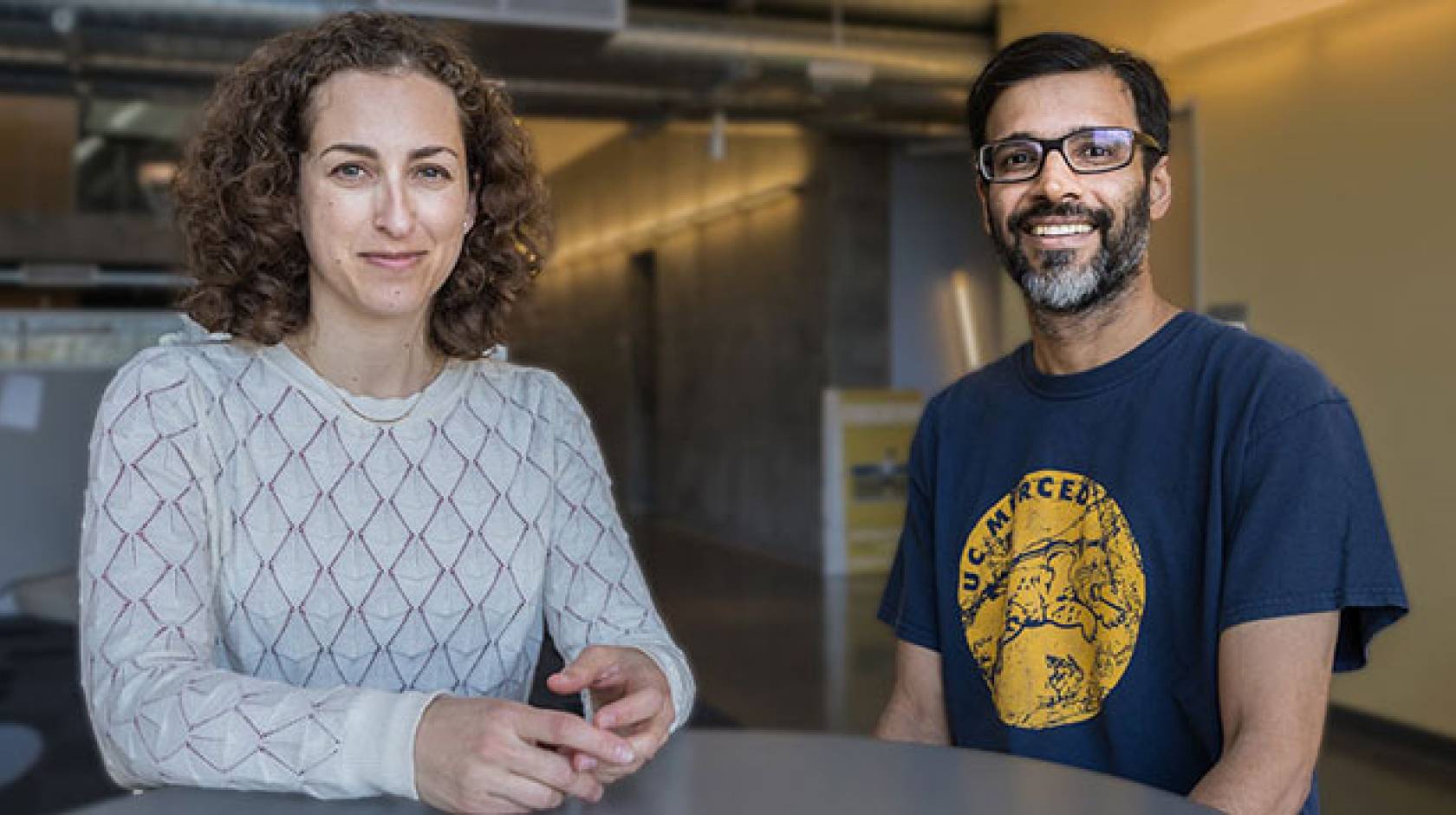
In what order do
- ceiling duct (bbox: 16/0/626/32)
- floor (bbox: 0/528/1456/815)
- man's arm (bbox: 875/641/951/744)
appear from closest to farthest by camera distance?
man's arm (bbox: 875/641/951/744)
floor (bbox: 0/528/1456/815)
ceiling duct (bbox: 16/0/626/32)

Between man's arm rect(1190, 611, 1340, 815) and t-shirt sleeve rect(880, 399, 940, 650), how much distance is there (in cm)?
44

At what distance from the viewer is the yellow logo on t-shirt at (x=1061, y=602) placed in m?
1.50

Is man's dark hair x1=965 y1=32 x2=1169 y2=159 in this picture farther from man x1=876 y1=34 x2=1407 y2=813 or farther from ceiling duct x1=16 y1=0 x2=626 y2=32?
ceiling duct x1=16 y1=0 x2=626 y2=32

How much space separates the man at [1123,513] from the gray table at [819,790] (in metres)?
0.29

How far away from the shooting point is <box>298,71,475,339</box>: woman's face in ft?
4.35

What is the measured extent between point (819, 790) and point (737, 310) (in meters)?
10.3

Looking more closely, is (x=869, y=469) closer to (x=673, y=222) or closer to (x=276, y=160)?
(x=673, y=222)

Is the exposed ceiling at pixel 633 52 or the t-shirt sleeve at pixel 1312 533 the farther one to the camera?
the exposed ceiling at pixel 633 52

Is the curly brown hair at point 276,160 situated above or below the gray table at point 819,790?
above

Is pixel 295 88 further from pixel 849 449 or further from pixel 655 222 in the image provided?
pixel 655 222

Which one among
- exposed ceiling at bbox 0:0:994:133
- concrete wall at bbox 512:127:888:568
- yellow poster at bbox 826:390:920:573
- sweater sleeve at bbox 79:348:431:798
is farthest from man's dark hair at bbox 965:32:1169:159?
yellow poster at bbox 826:390:920:573

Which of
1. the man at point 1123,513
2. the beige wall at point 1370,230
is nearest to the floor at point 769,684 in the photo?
the beige wall at point 1370,230

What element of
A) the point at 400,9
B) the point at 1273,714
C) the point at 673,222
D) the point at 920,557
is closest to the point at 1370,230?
the point at 400,9

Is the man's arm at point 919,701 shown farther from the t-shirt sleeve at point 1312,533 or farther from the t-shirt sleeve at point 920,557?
the t-shirt sleeve at point 1312,533
